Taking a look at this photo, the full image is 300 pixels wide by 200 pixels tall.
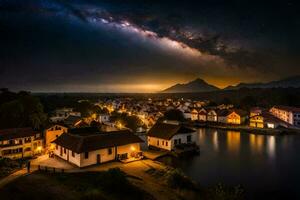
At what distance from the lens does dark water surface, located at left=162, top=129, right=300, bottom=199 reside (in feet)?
77.9

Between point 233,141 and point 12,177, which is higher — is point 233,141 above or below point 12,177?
below

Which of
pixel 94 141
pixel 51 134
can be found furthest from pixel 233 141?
pixel 51 134

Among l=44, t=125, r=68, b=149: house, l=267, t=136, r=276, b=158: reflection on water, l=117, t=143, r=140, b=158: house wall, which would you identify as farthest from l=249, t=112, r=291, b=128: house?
l=44, t=125, r=68, b=149: house

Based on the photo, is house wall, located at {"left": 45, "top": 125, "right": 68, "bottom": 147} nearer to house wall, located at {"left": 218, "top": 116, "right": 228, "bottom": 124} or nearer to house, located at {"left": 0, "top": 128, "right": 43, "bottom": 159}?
house, located at {"left": 0, "top": 128, "right": 43, "bottom": 159}

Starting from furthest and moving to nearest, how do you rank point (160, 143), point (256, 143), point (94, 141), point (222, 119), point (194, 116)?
point (194, 116)
point (222, 119)
point (256, 143)
point (160, 143)
point (94, 141)

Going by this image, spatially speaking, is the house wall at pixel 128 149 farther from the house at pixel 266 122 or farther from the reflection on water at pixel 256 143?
the house at pixel 266 122

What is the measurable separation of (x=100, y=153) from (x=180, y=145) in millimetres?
13141

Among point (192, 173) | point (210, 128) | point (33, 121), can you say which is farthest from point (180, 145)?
point (210, 128)

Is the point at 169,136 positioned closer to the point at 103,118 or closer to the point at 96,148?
the point at 96,148

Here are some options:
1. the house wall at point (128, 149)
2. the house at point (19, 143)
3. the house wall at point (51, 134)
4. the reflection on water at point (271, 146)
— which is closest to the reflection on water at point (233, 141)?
the reflection on water at point (271, 146)

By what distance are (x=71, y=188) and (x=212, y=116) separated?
58545 millimetres

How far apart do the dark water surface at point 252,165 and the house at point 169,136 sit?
9.50 ft

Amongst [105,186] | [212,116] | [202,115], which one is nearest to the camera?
[105,186]

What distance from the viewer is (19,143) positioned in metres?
29.6
